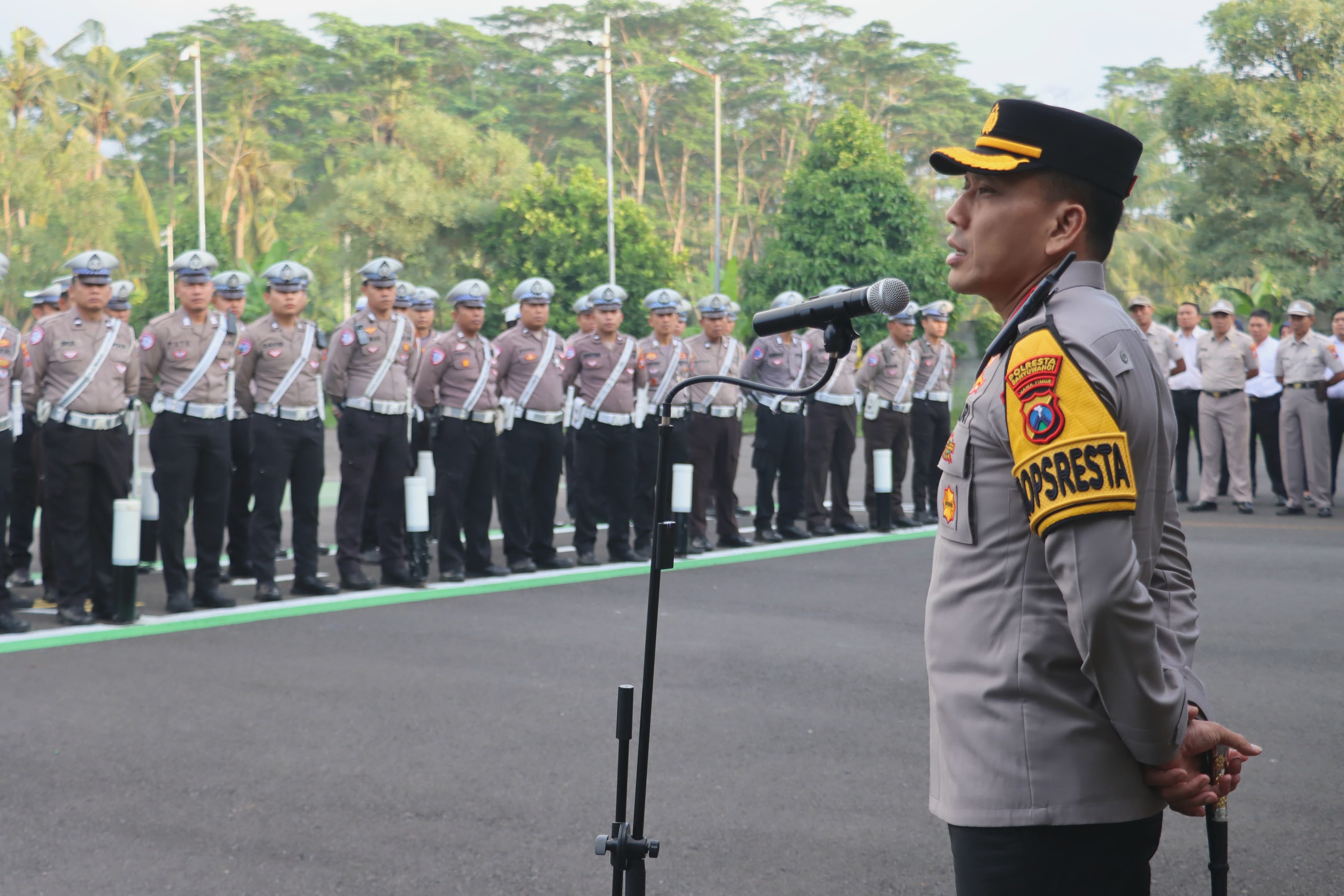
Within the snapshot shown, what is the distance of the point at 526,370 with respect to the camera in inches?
398

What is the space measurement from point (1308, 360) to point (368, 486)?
863 centimetres

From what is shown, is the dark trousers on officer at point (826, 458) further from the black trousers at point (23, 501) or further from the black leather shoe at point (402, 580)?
the black trousers at point (23, 501)

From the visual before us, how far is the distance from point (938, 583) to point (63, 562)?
23.3 ft

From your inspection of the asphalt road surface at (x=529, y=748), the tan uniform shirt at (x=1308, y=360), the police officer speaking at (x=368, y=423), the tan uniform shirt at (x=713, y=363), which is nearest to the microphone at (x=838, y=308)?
the asphalt road surface at (x=529, y=748)

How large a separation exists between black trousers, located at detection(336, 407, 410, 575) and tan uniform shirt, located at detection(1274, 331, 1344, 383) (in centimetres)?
828

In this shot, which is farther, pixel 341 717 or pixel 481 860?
pixel 341 717

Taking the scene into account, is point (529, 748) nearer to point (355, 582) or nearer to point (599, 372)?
point (355, 582)

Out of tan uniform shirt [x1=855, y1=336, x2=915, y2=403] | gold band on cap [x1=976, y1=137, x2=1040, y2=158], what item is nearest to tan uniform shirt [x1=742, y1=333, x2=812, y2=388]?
tan uniform shirt [x1=855, y1=336, x2=915, y2=403]

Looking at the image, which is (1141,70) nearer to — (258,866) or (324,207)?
(324,207)

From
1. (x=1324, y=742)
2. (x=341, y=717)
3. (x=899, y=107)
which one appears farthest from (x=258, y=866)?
(x=899, y=107)

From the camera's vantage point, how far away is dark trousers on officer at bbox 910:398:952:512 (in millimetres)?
12883

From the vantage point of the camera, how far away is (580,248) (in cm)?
3272

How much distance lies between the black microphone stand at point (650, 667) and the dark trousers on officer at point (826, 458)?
9.44 meters

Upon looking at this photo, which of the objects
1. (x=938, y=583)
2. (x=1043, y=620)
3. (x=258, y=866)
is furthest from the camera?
(x=258, y=866)
